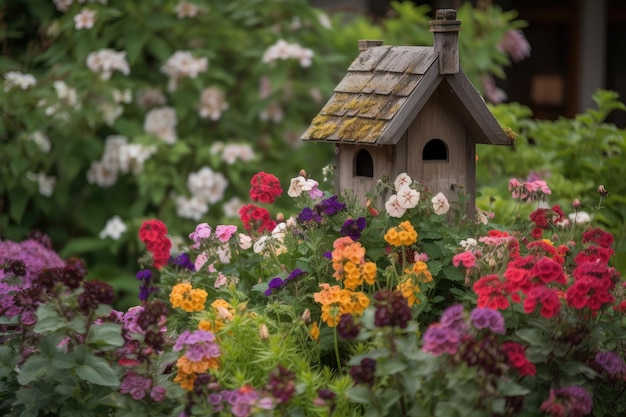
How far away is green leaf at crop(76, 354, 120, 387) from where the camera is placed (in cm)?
234

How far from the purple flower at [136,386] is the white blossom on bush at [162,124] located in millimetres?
2856

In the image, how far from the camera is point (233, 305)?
8.84 feet

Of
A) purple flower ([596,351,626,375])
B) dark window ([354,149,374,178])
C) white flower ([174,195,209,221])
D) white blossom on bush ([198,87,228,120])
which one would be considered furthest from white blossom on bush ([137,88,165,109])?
purple flower ([596,351,626,375])

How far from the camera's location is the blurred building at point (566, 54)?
8633mm

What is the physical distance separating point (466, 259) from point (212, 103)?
3.03 metres

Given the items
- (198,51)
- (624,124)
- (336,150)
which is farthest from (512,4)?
(336,150)

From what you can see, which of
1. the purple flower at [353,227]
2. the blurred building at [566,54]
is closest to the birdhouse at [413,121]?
the purple flower at [353,227]

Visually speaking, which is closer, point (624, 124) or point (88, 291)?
point (88, 291)

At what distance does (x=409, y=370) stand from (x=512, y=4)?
7.26 m

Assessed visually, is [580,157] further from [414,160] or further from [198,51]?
[198,51]

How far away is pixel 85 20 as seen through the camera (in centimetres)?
496

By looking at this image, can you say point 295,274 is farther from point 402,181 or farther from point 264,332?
point 402,181

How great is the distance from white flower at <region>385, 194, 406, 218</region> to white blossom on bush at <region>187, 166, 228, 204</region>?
252cm

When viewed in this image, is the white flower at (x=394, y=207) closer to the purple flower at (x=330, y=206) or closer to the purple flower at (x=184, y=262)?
the purple flower at (x=330, y=206)
